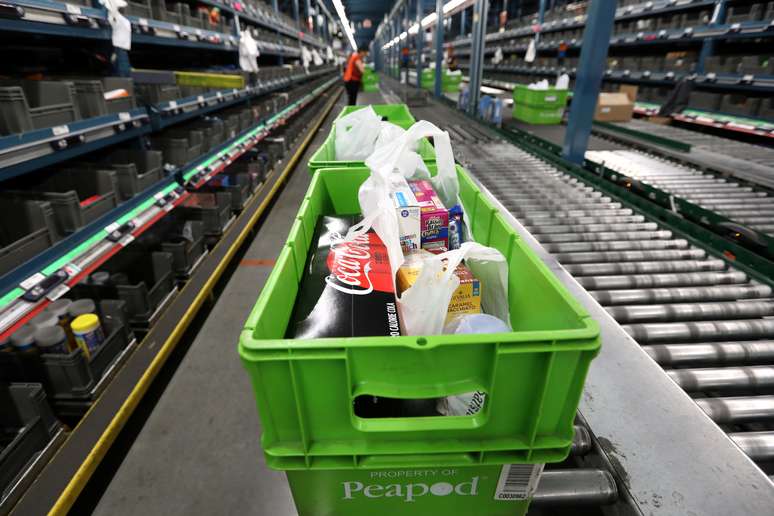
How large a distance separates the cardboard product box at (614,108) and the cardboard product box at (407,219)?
524cm

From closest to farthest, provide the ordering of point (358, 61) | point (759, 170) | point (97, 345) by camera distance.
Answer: point (97, 345) → point (759, 170) → point (358, 61)

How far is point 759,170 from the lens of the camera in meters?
3.12

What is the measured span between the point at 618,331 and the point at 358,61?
891 centimetres

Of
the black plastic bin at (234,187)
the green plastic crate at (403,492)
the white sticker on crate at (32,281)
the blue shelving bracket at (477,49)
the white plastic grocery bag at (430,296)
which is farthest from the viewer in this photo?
the blue shelving bracket at (477,49)

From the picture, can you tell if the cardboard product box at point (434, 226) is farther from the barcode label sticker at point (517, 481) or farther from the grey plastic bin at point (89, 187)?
the grey plastic bin at point (89, 187)

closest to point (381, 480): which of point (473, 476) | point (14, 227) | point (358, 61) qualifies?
point (473, 476)

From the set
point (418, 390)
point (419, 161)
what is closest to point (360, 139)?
point (419, 161)

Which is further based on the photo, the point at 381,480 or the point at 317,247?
the point at 317,247

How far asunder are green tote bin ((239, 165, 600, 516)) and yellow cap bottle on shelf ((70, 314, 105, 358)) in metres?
1.34

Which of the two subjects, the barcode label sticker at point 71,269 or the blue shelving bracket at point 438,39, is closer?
the barcode label sticker at point 71,269

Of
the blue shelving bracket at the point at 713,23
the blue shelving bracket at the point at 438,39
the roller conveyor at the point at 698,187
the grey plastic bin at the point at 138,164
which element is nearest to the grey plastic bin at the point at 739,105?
the blue shelving bracket at the point at 713,23

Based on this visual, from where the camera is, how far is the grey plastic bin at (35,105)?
1381 millimetres

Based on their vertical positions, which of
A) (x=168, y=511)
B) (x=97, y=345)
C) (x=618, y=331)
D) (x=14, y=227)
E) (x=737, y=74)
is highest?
(x=737, y=74)

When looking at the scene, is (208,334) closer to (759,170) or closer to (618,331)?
(618,331)
